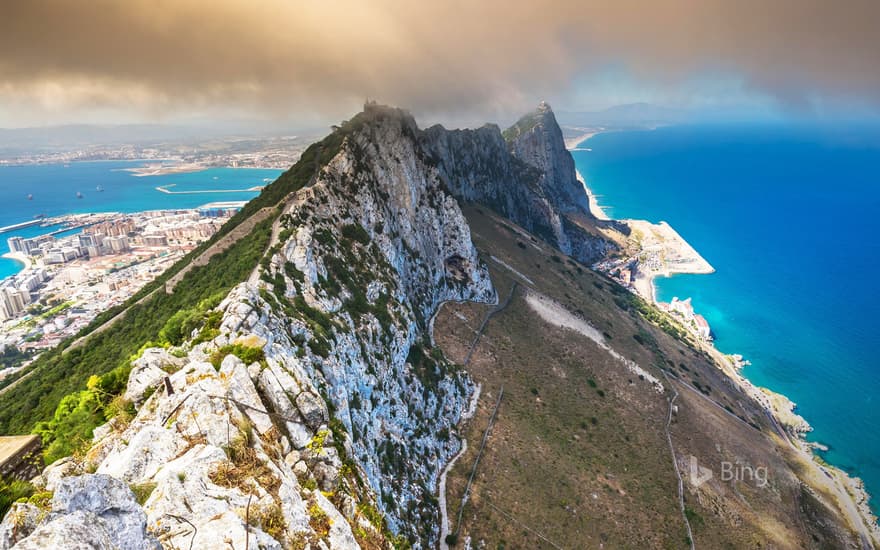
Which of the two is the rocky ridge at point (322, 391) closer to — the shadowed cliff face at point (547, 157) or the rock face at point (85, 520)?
the rock face at point (85, 520)

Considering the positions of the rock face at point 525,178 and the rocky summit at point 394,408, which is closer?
the rocky summit at point 394,408

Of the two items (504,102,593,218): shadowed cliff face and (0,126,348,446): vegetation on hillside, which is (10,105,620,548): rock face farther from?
(504,102,593,218): shadowed cliff face

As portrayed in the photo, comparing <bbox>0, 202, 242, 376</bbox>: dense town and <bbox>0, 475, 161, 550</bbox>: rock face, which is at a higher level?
<bbox>0, 475, 161, 550</bbox>: rock face

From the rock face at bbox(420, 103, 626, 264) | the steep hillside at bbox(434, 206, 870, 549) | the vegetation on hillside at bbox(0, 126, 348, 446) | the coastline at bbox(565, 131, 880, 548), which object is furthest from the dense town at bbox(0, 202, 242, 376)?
the coastline at bbox(565, 131, 880, 548)

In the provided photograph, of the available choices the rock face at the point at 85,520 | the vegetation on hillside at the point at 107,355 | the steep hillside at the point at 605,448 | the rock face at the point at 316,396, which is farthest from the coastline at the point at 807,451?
the vegetation on hillside at the point at 107,355

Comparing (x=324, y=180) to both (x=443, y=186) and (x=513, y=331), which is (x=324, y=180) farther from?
(x=513, y=331)

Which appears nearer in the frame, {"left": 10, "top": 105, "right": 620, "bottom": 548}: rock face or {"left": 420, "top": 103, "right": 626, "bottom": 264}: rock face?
{"left": 10, "top": 105, "right": 620, "bottom": 548}: rock face

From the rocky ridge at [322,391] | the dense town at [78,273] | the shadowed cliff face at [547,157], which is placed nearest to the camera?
the rocky ridge at [322,391]
